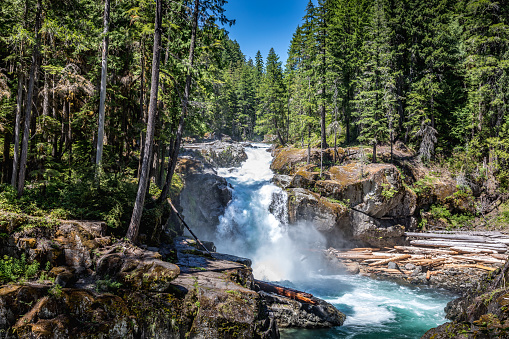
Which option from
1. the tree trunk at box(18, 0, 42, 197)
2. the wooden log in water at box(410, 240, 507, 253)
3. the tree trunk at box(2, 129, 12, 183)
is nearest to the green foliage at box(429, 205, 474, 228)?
the wooden log in water at box(410, 240, 507, 253)

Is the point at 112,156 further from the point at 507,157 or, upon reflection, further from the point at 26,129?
the point at 507,157

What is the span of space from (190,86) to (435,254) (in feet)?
64.8

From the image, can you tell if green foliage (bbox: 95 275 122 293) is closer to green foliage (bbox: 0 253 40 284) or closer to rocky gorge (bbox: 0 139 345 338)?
rocky gorge (bbox: 0 139 345 338)

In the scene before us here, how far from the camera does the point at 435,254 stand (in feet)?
60.6

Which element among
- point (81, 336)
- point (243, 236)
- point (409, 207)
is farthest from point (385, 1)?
point (81, 336)

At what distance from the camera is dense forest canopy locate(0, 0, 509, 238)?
9906mm

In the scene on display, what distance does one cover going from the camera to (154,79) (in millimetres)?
9227

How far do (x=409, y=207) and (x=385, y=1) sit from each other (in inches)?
857

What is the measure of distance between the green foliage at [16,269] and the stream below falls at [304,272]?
8.28m

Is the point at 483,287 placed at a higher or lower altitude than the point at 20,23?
lower

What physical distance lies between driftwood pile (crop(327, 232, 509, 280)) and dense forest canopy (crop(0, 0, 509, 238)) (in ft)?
26.4

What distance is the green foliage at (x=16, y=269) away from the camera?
20.6 feet

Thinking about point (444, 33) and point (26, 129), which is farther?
point (444, 33)

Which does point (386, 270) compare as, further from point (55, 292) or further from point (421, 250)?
point (55, 292)
